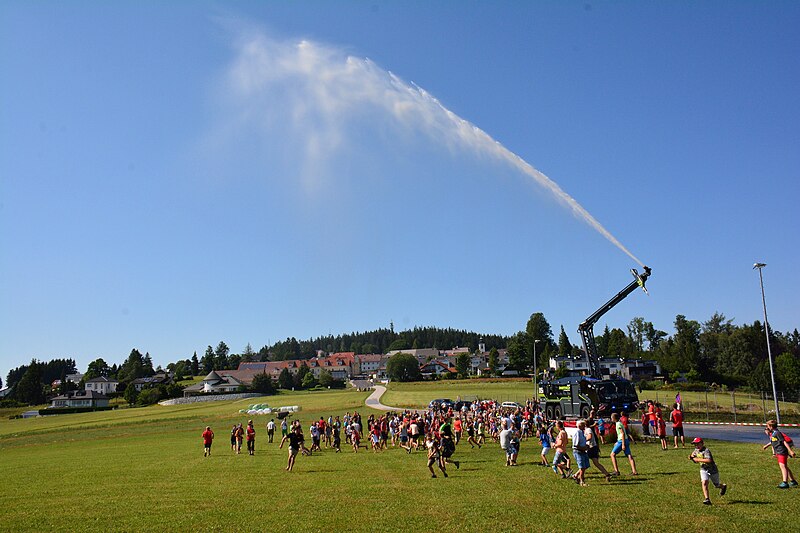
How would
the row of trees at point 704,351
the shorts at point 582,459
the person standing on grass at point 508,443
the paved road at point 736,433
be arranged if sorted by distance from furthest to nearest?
the row of trees at point 704,351 → the paved road at point 736,433 → the person standing on grass at point 508,443 → the shorts at point 582,459

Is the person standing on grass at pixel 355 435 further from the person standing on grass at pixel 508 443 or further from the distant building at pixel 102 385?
the distant building at pixel 102 385

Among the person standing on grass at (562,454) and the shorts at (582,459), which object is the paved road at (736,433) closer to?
the person standing on grass at (562,454)

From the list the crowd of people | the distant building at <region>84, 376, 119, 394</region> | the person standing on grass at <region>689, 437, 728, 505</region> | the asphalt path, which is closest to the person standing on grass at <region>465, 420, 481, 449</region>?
the crowd of people

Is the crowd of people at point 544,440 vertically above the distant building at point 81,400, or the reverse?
the crowd of people at point 544,440

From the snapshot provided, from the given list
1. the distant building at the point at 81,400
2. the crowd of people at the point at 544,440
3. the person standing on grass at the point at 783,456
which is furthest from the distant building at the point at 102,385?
the person standing on grass at the point at 783,456

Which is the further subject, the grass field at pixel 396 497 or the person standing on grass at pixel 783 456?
the person standing on grass at pixel 783 456

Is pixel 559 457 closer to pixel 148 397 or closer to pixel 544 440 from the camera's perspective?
pixel 544 440

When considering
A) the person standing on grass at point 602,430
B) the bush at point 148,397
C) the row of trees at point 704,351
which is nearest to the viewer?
the person standing on grass at point 602,430

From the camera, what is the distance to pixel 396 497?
55.1 feet

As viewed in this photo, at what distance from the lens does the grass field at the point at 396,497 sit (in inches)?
529

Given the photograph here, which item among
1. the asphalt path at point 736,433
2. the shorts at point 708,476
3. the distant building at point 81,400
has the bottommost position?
the distant building at point 81,400

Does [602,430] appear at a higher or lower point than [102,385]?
higher

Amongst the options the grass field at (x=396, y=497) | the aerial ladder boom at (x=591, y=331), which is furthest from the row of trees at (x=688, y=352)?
the grass field at (x=396, y=497)

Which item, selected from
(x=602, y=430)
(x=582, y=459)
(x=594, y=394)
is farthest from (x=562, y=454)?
(x=594, y=394)
